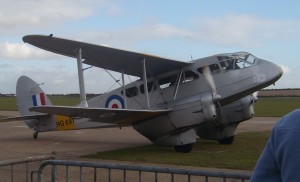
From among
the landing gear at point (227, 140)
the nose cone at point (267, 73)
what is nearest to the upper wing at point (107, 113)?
the nose cone at point (267, 73)

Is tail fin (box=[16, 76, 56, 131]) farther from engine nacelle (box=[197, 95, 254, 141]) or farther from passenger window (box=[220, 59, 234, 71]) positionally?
passenger window (box=[220, 59, 234, 71])

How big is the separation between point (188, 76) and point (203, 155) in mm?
2721

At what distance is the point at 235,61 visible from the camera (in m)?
13.2

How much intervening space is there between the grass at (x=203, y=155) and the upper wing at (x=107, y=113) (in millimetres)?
1004

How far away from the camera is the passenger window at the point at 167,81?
1394 cm

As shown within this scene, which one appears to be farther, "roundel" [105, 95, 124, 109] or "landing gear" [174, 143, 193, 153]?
"roundel" [105, 95, 124, 109]

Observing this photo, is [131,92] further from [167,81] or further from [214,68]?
[214,68]

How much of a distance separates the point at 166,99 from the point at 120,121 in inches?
64.3

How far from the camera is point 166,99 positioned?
13.6 m

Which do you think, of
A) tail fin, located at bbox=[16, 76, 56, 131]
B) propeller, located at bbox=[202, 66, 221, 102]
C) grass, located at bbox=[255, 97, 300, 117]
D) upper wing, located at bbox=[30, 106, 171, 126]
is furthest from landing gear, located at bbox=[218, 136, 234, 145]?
grass, located at bbox=[255, 97, 300, 117]

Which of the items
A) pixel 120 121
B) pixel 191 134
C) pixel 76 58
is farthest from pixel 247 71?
pixel 76 58

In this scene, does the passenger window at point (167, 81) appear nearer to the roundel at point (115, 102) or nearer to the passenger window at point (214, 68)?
the passenger window at point (214, 68)

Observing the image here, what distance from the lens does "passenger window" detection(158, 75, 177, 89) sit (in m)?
13.9

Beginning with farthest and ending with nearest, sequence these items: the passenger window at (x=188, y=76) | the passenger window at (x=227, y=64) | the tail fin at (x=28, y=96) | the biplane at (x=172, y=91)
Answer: the tail fin at (x=28, y=96) → the passenger window at (x=188, y=76) → the passenger window at (x=227, y=64) → the biplane at (x=172, y=91)
